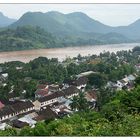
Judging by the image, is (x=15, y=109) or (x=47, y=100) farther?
(x=47, y=100)

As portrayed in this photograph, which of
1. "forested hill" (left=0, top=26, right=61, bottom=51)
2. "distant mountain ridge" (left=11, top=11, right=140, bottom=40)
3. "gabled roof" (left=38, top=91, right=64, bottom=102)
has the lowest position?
"gabled roof" (left=38, top=91, right=64, bottom=102)

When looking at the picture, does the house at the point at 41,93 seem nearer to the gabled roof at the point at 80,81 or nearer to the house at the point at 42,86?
the house at the point at 42,86

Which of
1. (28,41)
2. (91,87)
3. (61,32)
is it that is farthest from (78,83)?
(28,41)

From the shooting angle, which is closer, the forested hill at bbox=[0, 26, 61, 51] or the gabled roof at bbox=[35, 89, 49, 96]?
the gabled roof at bbox=[35, 89, 49, 96]

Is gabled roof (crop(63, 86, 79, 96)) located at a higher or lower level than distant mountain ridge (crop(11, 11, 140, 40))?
lower

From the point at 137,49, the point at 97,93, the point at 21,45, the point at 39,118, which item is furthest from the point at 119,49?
the point at 39,118

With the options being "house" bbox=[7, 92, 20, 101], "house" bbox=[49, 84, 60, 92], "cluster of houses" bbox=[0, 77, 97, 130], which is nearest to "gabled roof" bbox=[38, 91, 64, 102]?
"cluster of houses" bbox=[0, 77, 97, 130]

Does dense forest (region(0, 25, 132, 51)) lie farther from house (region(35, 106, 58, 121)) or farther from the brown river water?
house (region(35, 106, 58, 121))

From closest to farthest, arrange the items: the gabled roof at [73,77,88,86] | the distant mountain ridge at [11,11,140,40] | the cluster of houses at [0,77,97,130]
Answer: the cluster of houses at [0,77,97,130] → the gabled roof at [73,77,88,86] → the distant mountain ridge at [11,11,140,40]

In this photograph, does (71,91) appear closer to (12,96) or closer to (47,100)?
(47,100)
